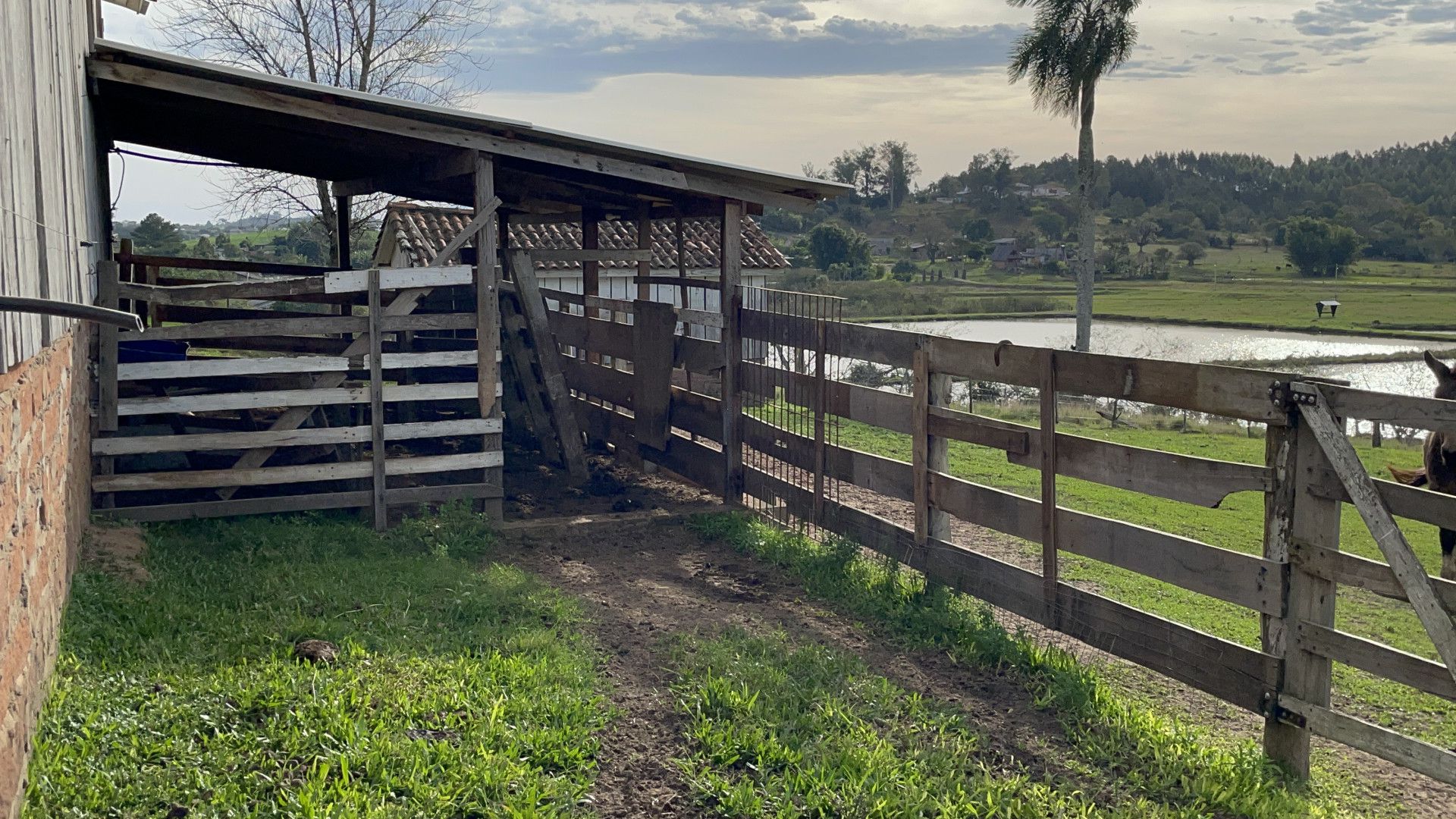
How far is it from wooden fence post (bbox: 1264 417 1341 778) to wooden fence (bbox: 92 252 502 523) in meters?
6.23

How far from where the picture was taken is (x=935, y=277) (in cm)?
8269

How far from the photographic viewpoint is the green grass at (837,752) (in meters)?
4.30

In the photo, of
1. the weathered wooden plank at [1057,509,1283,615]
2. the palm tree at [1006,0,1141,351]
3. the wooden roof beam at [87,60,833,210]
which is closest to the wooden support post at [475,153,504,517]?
the wooden roof beam at [87,60,833,210]

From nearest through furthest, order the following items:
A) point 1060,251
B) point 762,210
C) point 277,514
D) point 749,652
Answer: point 749,652
point 277,514
point 762,210
point 1060,251

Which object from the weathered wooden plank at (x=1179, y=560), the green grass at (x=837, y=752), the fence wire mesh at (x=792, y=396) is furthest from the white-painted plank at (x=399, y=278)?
the weathered wooden plank at (x=1179, y=560)

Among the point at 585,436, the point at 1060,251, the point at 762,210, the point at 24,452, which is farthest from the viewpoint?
the point at 1060,251

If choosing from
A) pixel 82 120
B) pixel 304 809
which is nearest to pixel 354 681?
pixel 304 809

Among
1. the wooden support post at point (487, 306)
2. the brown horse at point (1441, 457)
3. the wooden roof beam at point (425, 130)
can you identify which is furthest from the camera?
the wooden support post at point (487, 306)

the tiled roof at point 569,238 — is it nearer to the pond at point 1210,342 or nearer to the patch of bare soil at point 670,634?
the patch of bare soil at point 670,634

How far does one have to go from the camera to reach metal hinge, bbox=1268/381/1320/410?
4691mm

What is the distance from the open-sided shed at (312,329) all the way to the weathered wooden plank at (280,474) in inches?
0.5

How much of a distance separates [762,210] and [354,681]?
23.4ft

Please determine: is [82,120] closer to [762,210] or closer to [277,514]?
[277,514]

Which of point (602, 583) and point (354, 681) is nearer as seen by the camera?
point (354, 681)
